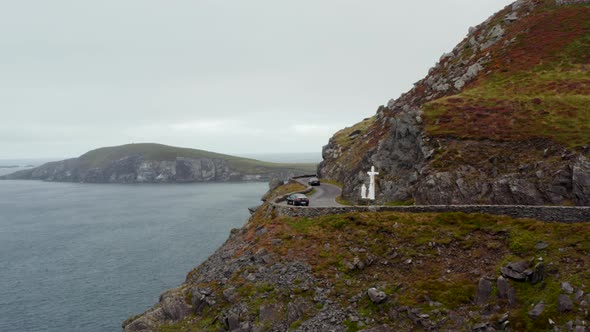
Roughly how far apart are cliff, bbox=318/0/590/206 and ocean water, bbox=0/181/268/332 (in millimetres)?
38660

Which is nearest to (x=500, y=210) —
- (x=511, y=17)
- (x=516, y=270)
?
(x=516, y=270)

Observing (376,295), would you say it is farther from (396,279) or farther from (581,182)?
(581,182)

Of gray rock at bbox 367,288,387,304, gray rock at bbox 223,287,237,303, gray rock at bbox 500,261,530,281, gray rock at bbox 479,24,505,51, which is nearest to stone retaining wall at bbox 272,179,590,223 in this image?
gray rock at bbox 500,261,530,281

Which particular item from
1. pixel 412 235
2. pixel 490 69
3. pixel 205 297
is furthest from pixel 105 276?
pixel 490 69

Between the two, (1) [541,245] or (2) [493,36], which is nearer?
(1) [541,245]

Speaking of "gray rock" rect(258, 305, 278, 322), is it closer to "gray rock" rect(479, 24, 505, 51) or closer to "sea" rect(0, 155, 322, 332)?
"sea" rect(0, 155, 322, 332)

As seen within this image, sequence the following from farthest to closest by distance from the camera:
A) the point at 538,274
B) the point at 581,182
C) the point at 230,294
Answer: the point at 581,182 < the point at 230,294 < the point at 538,274

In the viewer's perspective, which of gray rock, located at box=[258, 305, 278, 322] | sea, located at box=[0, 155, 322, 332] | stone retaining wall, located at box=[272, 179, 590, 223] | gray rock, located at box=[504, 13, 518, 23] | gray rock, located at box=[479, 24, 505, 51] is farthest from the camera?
gray rock, located at box=[504, 13, 518, 23]

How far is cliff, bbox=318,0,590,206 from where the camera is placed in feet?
140

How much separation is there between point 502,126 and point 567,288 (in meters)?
29.2

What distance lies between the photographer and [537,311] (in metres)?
25.1

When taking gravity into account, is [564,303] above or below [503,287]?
below

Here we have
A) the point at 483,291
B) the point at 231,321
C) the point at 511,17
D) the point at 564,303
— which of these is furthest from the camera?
the point at 511,17

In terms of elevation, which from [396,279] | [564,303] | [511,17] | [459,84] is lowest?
[396,279]
